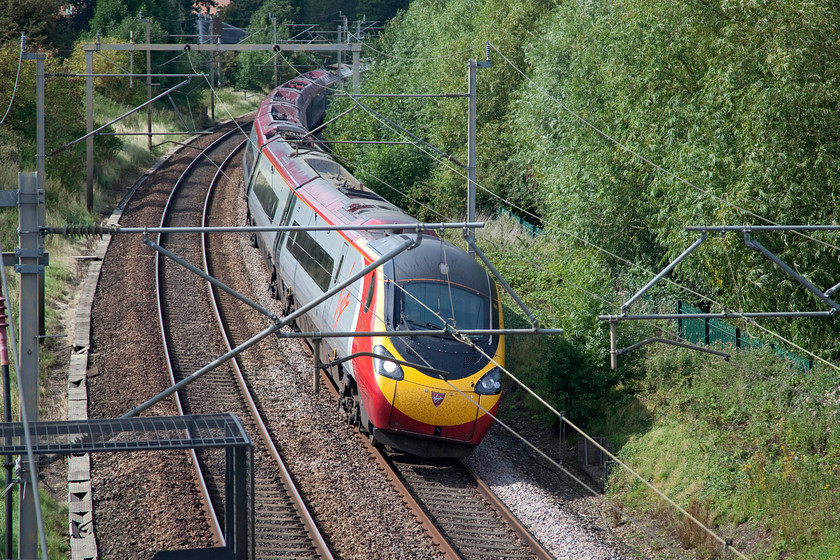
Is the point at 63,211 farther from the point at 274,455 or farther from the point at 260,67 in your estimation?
the point at 260,67

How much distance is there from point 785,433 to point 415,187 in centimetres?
1655

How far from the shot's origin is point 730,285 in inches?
548

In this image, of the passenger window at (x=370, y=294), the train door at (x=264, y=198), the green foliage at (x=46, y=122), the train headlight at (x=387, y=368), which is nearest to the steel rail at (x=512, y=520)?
the train headlight at (x=387, y=368)

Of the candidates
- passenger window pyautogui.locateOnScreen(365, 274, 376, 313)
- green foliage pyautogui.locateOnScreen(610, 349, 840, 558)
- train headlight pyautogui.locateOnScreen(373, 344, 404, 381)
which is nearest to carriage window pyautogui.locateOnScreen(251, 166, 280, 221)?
passenger window pyautogui.locateOnScreen(365, 274, 376, 313)

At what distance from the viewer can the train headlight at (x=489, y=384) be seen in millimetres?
12359

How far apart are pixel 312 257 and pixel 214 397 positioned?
303cm

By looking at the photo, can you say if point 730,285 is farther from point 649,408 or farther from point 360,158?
point 360,158

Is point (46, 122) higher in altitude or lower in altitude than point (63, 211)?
higher

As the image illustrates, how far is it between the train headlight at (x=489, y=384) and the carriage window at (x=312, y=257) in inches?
144

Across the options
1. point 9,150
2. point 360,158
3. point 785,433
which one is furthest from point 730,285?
point 9,150

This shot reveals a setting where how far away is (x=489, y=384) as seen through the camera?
491 inches

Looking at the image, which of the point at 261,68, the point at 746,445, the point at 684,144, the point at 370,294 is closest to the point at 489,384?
the point at 370,294

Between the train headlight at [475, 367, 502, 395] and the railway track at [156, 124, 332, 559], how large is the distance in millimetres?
2878

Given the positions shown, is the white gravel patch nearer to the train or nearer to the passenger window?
the train
